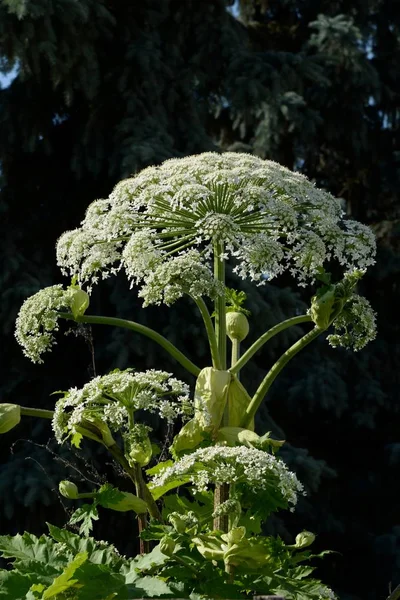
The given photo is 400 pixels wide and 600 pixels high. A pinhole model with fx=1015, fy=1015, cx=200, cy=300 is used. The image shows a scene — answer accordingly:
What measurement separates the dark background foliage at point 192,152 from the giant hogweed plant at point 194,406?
8.20 feet

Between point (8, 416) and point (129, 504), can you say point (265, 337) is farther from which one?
point (8, 416)

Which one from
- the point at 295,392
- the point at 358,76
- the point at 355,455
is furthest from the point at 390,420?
the point at 358,76

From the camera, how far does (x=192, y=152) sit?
6.09 metres

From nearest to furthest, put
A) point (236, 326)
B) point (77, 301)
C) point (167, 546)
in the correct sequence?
point (167, 546)
point (77, 301)
point (236, 326)

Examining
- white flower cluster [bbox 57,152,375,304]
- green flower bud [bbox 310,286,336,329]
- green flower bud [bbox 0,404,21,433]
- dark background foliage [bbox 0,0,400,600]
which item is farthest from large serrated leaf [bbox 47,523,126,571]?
dark background foliage [bbox 0,0,400,600]

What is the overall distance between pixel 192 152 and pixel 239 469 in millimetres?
4373

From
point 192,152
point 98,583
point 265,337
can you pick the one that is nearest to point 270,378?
point 265,337

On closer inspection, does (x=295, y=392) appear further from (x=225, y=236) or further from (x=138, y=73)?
(x=225, y=236)

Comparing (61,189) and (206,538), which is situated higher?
(61,189)

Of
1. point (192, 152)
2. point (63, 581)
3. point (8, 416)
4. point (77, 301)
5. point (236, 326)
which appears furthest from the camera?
→ point (192, 152)

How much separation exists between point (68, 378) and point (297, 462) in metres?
1.38

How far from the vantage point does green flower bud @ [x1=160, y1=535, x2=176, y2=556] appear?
1.79m

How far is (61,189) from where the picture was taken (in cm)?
623

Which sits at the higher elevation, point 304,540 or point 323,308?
point 323,308
